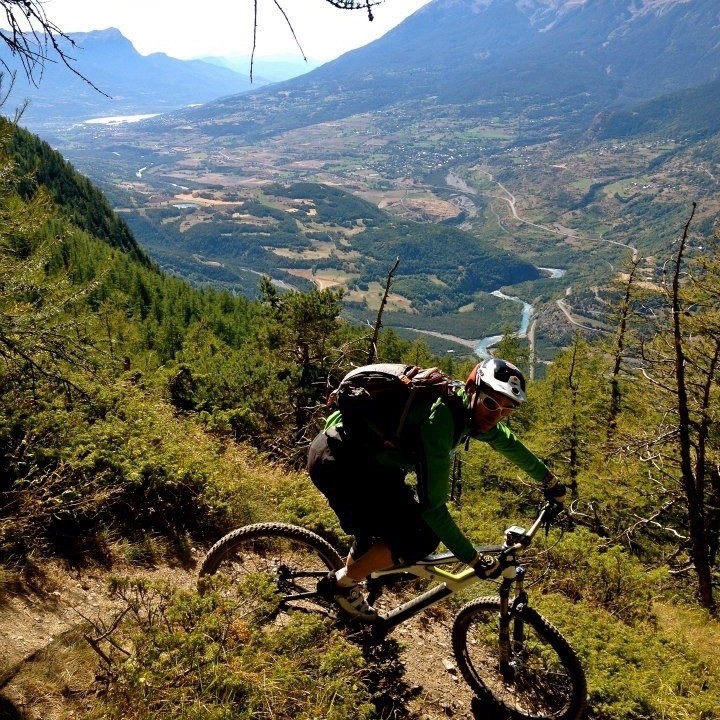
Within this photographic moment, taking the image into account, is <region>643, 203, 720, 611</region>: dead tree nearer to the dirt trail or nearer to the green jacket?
the dirt trail

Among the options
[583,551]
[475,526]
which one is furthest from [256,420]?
[583,551]

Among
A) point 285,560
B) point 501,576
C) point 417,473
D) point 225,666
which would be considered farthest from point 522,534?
point 225,666

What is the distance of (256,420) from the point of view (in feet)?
44.2

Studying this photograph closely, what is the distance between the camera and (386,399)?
3486 mm

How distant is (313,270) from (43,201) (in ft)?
623

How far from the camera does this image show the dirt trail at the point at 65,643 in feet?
10.8

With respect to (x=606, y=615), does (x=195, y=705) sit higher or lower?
higher

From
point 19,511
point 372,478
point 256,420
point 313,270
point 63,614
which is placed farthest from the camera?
point 313,270

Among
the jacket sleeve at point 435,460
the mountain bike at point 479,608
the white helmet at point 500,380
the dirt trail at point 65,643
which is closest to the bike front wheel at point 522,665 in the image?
the mountain bike at point 479,608

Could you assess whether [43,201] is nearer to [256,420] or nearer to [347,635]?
[256,420]

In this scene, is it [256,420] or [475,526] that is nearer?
[475,526]

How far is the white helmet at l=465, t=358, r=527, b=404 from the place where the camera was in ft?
11.6

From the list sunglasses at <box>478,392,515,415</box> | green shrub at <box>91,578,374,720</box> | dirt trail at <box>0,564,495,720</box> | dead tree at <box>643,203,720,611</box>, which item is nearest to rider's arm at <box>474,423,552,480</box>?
sunglasses at <box>478,392,515,415</box>

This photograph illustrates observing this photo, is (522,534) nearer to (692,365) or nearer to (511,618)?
(511,618)
